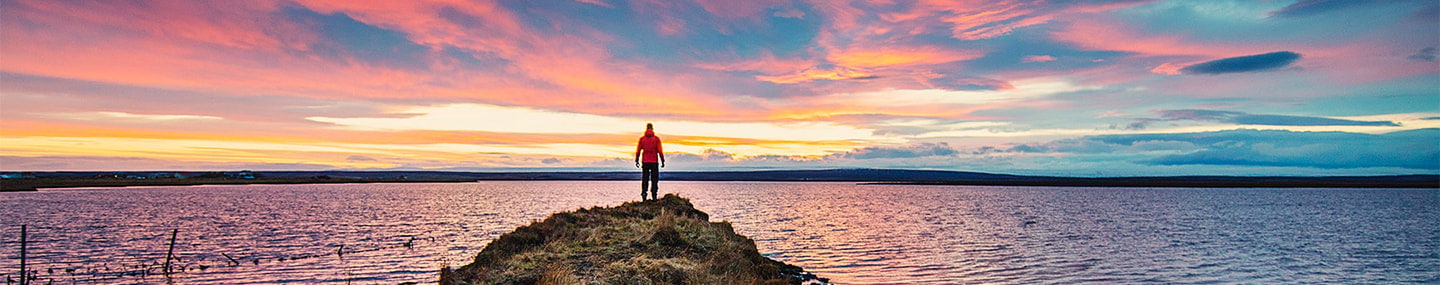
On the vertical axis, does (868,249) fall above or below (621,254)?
below

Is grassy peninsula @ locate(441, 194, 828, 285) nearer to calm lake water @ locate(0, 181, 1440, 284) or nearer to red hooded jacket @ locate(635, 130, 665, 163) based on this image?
red hooded jacket @ locate(635, 130, 665, 163)

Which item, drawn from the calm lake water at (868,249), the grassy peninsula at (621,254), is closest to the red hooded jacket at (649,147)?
the grassy peninsula at (621,254)

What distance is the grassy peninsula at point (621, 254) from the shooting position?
15.3 meters

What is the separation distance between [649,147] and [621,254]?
6.98m

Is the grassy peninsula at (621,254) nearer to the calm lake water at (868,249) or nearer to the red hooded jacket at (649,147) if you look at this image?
the red hooded jacket at (649,147)

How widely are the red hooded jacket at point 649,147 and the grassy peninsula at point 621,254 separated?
153 cm

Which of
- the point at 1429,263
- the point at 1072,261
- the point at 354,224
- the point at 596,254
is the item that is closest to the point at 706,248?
the point at 596,254

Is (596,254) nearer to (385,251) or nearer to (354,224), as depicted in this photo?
(385,251)

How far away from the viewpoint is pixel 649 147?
24031 millimetres

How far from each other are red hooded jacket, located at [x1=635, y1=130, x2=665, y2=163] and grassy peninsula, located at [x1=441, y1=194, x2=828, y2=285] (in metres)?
1.53

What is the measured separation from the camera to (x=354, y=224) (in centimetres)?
4884

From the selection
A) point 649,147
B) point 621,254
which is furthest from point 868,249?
point 621,254

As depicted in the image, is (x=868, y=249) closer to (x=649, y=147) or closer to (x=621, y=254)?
(x=649, y=147)

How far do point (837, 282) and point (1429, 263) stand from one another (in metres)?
24.8
